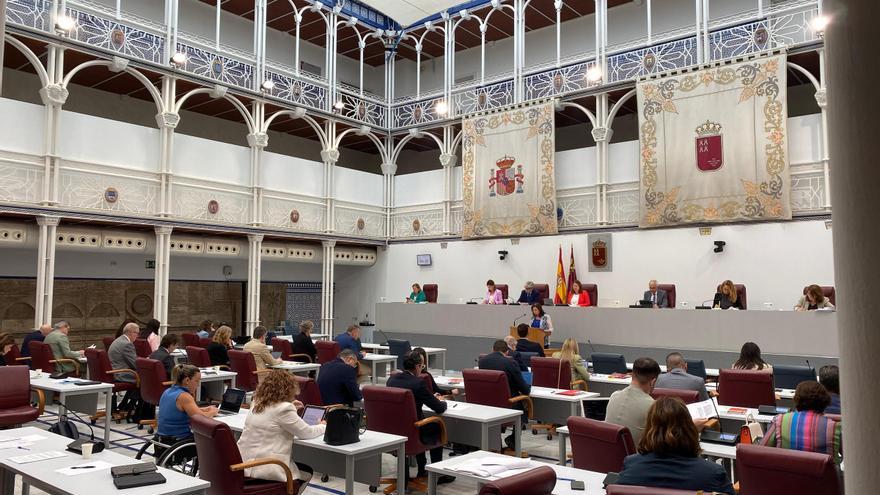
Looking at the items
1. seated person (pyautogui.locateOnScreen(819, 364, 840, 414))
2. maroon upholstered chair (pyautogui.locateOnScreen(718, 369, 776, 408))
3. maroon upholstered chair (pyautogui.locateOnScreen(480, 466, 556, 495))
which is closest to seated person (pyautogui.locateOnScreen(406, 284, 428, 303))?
maroon upholstered chair (pyautogui.locateOnScreen(718, 369, 776, 408))

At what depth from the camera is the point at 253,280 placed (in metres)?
15.4

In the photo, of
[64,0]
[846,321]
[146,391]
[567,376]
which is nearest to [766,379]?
[567,376]

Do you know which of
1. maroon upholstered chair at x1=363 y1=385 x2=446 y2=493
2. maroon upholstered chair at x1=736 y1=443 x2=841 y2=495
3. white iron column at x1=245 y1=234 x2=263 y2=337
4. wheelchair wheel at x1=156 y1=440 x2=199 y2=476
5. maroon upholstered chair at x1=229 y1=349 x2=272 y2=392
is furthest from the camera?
white iron column at x1=245 y1=234 x2=263 y2=337

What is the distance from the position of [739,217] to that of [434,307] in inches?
266

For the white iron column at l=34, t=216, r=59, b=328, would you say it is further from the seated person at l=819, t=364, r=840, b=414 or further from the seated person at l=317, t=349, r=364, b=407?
the seated person at l=819, t=364, r=840, b=414

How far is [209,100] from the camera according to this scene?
15812 mm

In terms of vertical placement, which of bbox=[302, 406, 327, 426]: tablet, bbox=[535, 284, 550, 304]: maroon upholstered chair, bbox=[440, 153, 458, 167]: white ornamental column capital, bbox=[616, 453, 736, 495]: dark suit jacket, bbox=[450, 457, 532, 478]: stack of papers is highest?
bbox=[440, 153, 458, 167]: white ornamental column capital

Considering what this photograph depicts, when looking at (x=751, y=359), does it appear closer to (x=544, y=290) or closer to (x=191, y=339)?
(x=544, y=290)

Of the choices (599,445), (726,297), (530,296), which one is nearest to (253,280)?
(530,296)

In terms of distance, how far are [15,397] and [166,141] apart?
814 cm

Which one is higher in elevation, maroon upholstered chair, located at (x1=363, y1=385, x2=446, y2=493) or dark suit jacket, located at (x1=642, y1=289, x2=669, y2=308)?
dark suit jacket, located at (x1=642, y1=289, x2=669, y2=308)

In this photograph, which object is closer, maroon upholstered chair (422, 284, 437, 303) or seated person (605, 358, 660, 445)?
seated person (605, 358, 660, 445)

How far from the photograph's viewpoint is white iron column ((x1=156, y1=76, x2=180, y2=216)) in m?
13.8

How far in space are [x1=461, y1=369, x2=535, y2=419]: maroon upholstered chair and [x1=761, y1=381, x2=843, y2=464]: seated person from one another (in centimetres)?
302
